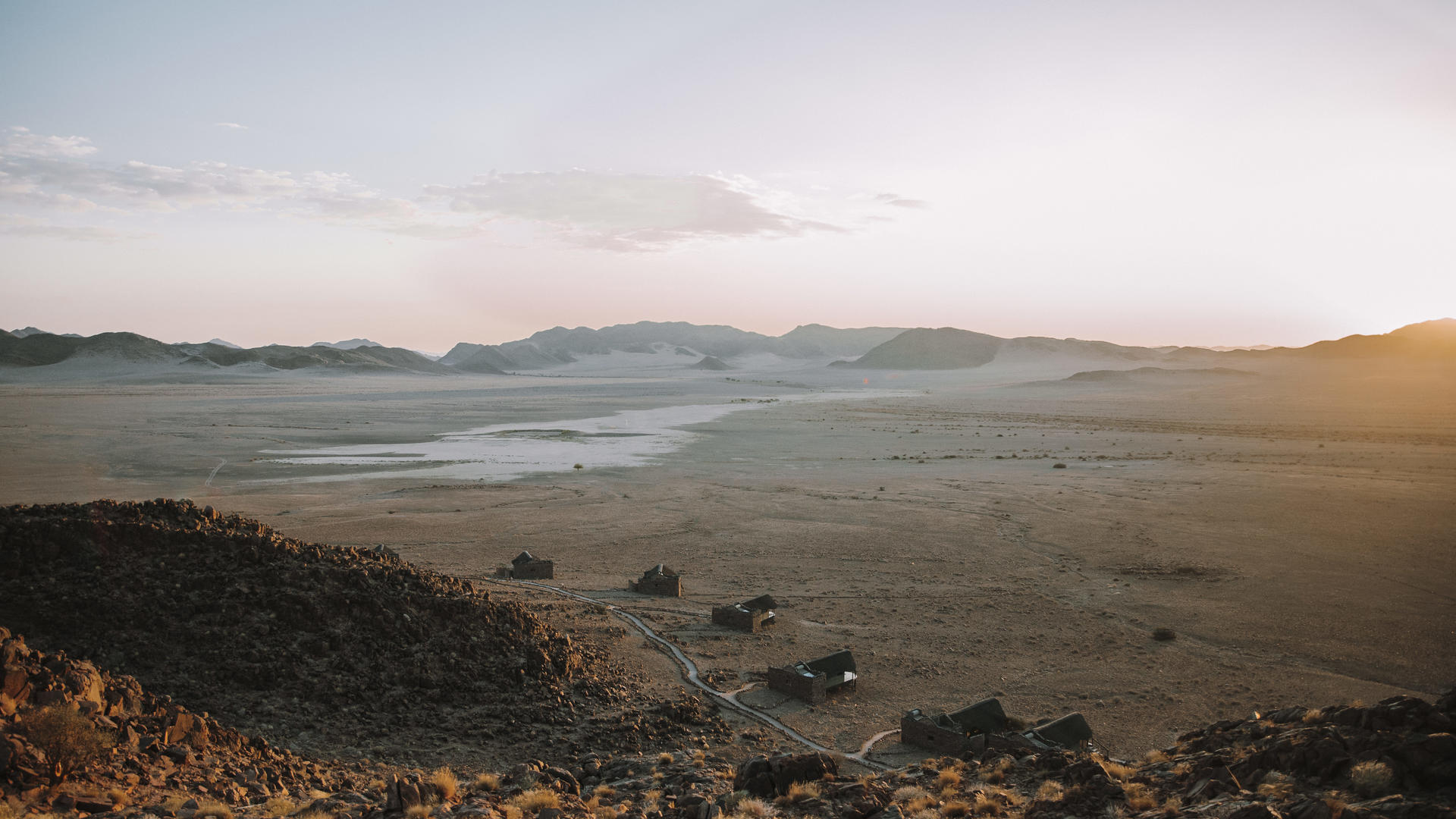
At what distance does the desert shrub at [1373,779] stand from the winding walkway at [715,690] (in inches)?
220

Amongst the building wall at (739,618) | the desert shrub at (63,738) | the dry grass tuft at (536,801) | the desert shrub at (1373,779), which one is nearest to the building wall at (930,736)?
the building wall at (739,618)

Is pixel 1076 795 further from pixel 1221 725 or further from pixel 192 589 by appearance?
pixel 192 589

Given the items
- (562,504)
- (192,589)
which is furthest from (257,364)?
(192,589)

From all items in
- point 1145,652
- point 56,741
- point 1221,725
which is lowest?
point 1145,652

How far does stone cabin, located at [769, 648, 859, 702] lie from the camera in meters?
13.4

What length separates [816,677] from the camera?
1338 centimetres

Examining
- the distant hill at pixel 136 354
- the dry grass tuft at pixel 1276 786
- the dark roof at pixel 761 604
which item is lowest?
the dark roof at pixel 761 604

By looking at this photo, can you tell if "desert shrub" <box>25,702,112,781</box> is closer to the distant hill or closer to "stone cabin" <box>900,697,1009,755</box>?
"stone cabin" <box>900,697,1009,755</box>

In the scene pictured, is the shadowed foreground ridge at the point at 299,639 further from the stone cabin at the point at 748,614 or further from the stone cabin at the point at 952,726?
the stone cabin at the point at 748,614

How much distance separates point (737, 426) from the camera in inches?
2618

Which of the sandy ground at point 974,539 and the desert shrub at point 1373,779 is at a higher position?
the desert shrub at point 1373,779

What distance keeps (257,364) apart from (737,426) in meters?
143

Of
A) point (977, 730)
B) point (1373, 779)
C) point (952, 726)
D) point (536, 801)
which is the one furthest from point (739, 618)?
point (1373, 779)

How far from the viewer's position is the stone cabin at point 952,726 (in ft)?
37.8
